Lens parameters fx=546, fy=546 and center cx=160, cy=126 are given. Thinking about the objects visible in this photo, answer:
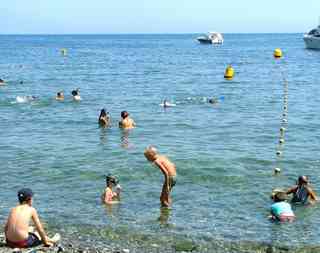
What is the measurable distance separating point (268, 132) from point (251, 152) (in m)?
4.21

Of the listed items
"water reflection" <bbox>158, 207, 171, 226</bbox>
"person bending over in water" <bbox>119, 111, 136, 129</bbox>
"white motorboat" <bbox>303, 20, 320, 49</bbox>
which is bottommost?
"water reflection" <bbox>158, 207, 171, 226</bbox>

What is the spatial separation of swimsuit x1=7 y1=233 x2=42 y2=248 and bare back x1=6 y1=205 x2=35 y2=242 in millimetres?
82

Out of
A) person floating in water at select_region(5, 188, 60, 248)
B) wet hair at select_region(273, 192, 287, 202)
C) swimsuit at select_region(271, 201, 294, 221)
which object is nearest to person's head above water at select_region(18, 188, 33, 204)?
person floating in water at select_region(5, 188, 60, 248)

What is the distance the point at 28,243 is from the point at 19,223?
50 centimetres

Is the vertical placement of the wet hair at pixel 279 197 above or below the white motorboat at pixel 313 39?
below

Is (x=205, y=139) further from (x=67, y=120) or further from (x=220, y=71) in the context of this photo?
(x=220, y=71)

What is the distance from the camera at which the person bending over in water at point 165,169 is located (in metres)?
13.2

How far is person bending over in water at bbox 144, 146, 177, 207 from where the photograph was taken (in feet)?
43.4

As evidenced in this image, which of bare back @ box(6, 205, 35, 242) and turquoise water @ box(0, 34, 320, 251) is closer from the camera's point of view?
bare back @ box(6, 205, 35, 242)

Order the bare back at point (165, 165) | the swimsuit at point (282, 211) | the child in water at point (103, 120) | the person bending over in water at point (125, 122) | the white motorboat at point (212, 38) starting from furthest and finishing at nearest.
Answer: the white motorboat at point (212, 38) < the child in water at point (103, 120) < the person bending over in water at point (125, 122) < the bare back at point (165, 165) < the swimsuit at point (282, 211)

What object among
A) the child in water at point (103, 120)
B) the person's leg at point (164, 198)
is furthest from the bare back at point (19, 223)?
the child in water at point (103, 120)

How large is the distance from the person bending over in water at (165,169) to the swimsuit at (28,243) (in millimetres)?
3601

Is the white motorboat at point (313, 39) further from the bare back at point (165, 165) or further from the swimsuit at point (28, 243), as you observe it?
the swimsuit at point (28, 243)

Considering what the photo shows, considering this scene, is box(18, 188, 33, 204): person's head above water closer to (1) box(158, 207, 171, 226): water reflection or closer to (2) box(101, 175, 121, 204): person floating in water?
(1) box(158, 207, 171, 226): water reflection
